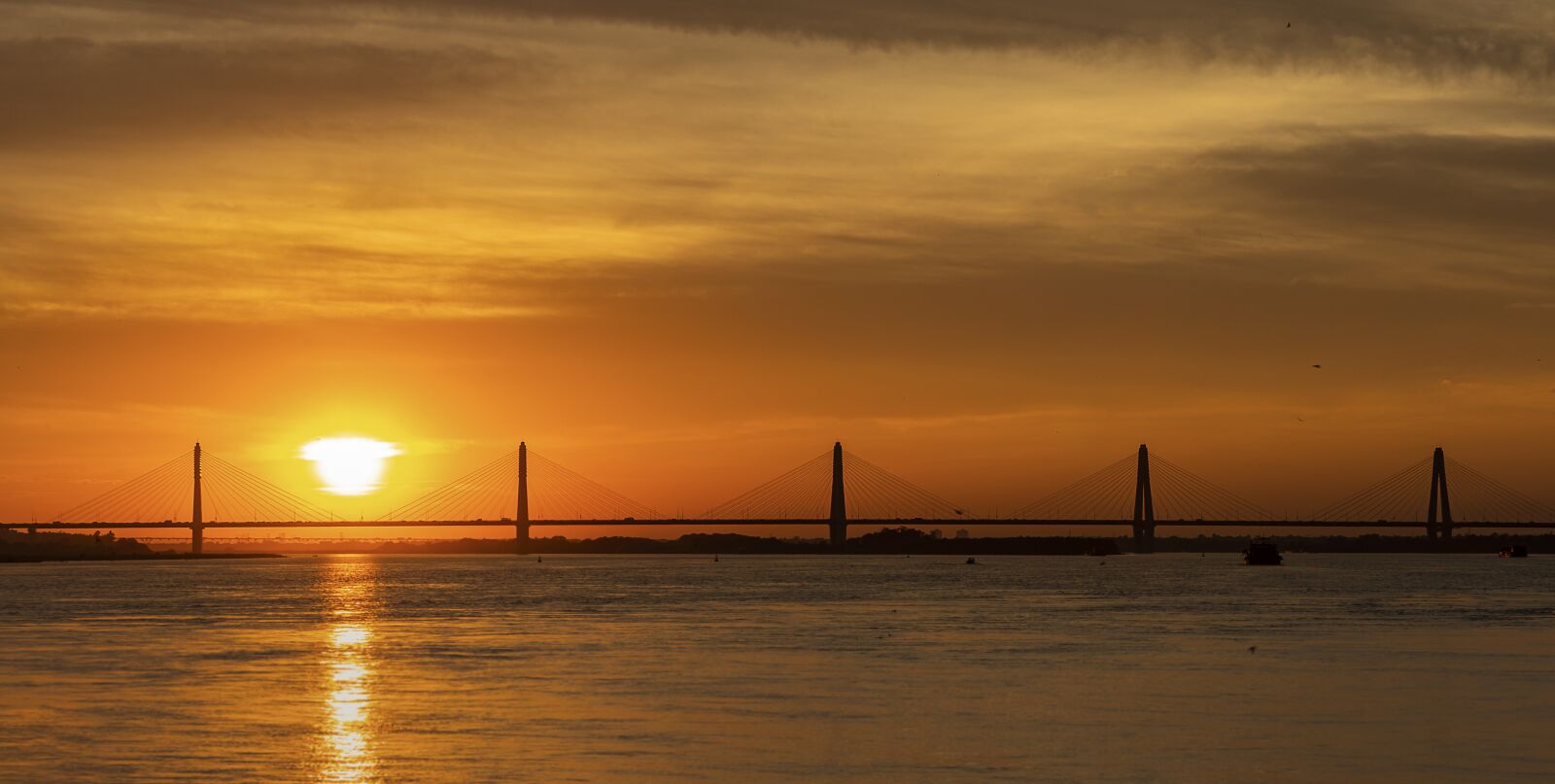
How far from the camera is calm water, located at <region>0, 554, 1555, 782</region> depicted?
86.1 ft

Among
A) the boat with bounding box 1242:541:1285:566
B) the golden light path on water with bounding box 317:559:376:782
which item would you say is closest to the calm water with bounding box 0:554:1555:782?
the golden light path on water with bounding box 317:559:376:782

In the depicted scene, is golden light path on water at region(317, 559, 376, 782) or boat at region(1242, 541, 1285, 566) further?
boat at region(1242, 541, 1285, 566)

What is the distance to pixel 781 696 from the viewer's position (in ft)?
119

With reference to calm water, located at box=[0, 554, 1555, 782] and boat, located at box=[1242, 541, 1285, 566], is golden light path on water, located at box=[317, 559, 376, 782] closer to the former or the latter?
calm water, located at box=[0, 554, 1555, 782]

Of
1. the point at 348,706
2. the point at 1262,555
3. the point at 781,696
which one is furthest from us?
the point at 1262,555

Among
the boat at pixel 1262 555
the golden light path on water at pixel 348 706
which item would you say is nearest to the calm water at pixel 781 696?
the golden light path on water at pixel 348 706

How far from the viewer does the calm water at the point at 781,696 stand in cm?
2623

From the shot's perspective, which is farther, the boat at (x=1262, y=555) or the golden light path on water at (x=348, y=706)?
the boat at (x=1262, y=555)

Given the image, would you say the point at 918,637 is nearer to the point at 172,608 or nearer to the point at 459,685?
the point at 459,685

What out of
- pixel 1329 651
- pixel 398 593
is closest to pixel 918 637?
pixel 1329 651

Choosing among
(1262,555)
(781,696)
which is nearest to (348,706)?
(781,696)

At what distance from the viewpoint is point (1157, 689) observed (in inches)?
1485

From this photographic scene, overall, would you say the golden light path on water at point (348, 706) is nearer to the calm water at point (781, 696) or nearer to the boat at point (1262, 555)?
the calm water at point (781, 696)

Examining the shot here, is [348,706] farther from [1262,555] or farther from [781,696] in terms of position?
[1262,555]
